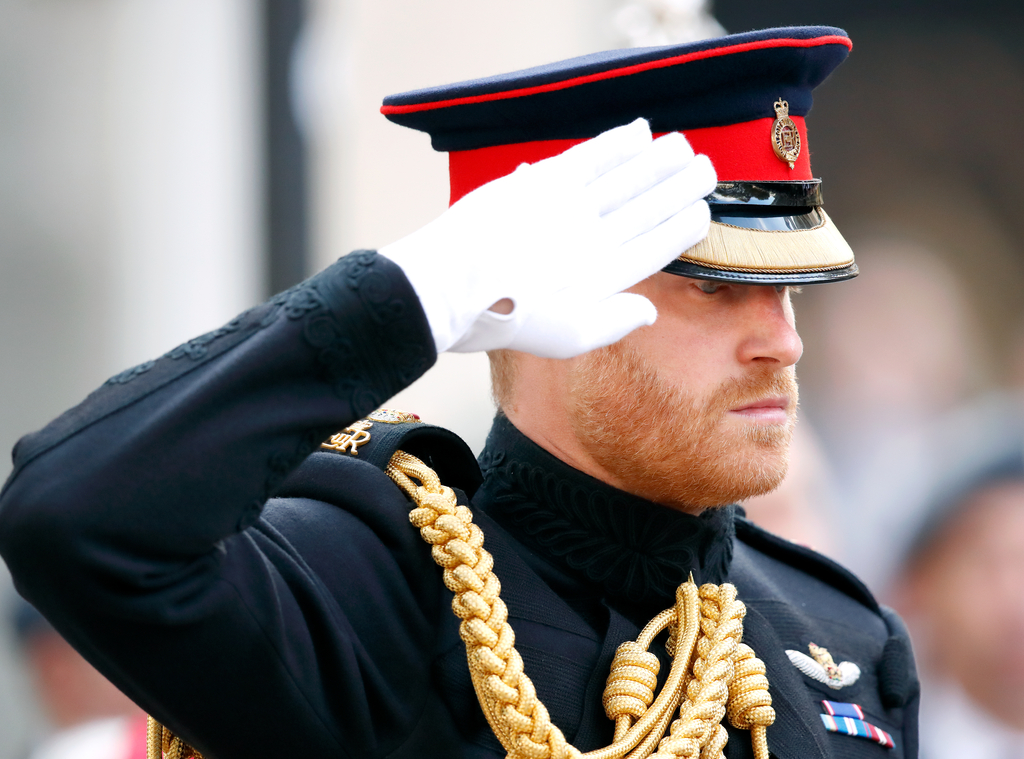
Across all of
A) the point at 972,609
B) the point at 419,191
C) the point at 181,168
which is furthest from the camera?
the point at 419,191

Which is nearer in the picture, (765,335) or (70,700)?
(765,335)

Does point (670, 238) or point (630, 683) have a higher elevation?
point (670, 238)

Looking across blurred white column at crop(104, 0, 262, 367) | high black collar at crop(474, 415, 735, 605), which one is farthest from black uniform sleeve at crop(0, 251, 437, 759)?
blurred white column at crop(104, 0, 262, 367)

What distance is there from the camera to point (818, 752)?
1664mm

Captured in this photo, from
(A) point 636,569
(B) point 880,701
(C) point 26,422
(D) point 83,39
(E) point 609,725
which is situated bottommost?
(C) point 26,422

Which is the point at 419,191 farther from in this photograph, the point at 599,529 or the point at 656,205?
the point at 656,205

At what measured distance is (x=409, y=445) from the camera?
1.71 metres

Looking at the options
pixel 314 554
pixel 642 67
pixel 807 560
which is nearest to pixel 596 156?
pixel 642 67

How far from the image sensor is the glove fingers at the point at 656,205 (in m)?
1.46

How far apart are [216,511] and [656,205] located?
0.64m

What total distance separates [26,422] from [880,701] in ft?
10.3

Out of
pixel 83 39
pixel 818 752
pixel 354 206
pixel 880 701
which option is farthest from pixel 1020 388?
pixel 83 39

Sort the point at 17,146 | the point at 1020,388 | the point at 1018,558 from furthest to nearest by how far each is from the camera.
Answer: the point at 1020,388, the point at 17,146, the point at 1018,558

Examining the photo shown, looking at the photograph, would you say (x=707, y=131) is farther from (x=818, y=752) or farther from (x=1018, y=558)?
(x=1018, y=558)
